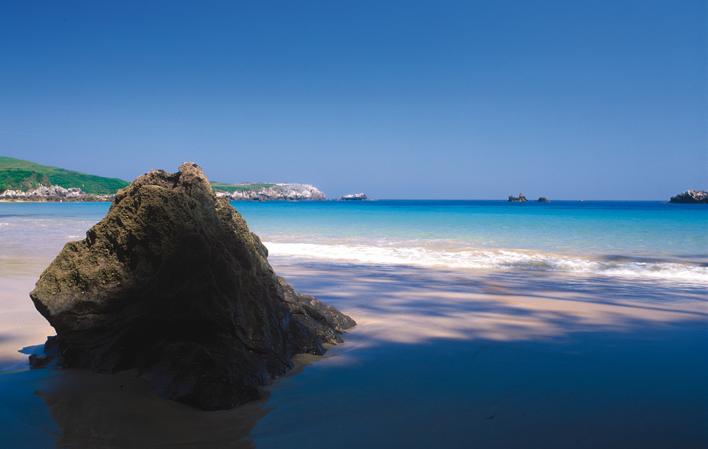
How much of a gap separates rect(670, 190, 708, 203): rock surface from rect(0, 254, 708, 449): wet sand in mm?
150245

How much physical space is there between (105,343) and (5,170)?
202029 millimetres

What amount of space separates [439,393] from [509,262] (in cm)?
1001

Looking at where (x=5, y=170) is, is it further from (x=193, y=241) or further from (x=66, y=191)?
(x=193, y=241)

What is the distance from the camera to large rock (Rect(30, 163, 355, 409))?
3.64 meters

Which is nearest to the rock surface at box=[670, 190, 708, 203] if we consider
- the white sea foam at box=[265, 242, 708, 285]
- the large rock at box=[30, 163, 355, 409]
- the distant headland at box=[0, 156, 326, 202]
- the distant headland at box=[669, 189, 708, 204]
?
the distant headland at box=[669, 189, 708, 204]

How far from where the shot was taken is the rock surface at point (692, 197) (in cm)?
12988

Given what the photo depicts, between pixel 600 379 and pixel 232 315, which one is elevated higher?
pixel 232 315

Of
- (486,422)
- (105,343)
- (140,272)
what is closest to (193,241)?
(140,272)

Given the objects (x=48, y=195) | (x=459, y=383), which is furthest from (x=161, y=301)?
(x=48, y=195)

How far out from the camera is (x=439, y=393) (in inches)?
150

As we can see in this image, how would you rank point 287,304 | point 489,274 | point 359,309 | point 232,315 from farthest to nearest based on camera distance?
point 489,274
point 359,309
point 287,304
point 232,315

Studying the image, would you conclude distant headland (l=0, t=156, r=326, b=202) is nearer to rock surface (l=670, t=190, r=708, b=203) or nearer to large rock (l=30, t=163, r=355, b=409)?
rock surface (l=670, t=190, r=708, b=203)

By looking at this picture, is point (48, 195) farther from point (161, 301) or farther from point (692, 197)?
point (692, 197)

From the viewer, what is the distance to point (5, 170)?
556 feet
